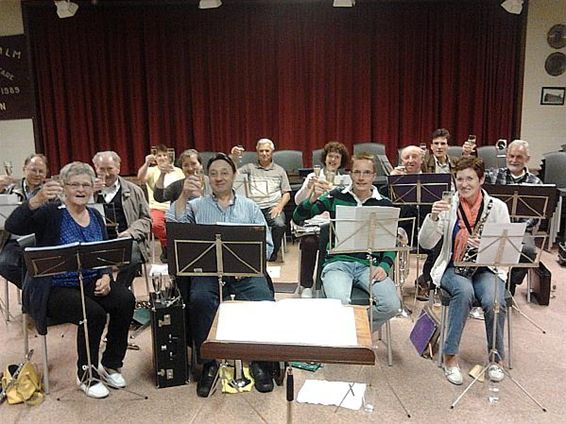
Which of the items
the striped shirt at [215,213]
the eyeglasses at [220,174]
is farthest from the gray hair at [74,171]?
the eyeglasses at [220,174]

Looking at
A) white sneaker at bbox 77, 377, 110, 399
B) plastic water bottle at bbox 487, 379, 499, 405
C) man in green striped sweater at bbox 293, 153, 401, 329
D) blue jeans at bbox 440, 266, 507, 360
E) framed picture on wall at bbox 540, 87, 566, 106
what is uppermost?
framed picture on wall at bbox 540, 87, 566, 106

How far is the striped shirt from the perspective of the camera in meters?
3.24

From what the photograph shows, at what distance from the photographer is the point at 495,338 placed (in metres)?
3.07

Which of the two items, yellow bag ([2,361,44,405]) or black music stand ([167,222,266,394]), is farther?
yellow bag ([2,361,44,405])

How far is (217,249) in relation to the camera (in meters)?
2.76

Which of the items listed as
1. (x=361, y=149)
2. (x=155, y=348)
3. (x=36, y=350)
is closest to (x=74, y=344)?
(x=36, y=350)

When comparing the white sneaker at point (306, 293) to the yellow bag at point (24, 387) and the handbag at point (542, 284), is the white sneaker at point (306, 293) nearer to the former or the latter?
the handbag at point (542, 284)

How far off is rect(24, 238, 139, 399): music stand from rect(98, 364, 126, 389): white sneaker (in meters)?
0.30

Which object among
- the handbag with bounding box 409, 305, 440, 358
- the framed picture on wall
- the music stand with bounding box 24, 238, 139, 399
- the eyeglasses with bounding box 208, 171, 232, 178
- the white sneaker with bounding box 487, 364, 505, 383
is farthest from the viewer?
the framed picture on wall

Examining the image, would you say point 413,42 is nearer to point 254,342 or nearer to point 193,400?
point 193,400

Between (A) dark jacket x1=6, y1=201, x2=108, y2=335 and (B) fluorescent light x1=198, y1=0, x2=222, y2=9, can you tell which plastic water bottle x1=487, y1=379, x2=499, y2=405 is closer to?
(A) dark jacket x1=6, y1=201, x2=108, y2=335

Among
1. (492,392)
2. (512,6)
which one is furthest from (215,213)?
(512,6)

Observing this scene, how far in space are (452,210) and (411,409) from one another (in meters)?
1.12

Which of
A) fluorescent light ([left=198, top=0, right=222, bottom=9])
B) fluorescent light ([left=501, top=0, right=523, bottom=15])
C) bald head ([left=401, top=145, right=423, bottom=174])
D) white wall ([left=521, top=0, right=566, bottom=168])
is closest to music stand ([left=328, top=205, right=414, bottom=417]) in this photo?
bald head ([left=401, top=145, right=423, bottom=174])
